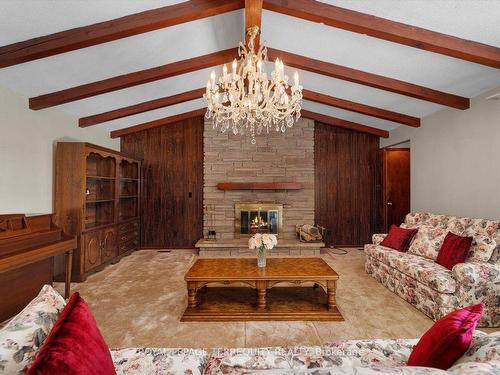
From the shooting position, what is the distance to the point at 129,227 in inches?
211

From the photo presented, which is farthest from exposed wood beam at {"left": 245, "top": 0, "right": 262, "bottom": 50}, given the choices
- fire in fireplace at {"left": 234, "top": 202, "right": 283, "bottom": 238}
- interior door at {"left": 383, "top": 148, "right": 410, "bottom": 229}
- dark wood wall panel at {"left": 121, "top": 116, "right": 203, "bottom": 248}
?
interior door at {"left": 383, "top": 148, "right": 410, "bottom": 229}

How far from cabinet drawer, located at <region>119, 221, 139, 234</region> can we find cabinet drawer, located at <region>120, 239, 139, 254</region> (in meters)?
0.24

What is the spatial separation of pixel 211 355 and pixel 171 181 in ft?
15.9

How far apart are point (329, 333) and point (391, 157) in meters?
5.22

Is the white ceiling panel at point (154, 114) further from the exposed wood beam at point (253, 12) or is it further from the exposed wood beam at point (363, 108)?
the exposed wood beam at point (253, 12)

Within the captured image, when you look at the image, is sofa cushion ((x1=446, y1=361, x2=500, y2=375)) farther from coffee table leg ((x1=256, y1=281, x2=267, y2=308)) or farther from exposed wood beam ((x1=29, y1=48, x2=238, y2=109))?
exposed wood beam ((x1=29, y1=48, x2=238, y2=109))

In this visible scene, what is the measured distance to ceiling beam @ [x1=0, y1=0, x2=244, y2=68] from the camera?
2455mm

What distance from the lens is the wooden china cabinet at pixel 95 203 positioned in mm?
3881

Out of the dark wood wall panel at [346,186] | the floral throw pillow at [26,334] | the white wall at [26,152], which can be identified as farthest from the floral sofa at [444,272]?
the white wall at [26,152]

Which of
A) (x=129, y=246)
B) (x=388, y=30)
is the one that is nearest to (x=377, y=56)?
(x=388, y=30)

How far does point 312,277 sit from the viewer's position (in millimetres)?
2760

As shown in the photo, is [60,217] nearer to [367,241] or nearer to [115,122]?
[115,122]

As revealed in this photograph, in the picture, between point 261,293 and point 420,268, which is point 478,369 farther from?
point 420,268

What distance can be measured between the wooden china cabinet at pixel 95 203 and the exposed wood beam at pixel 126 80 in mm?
647
